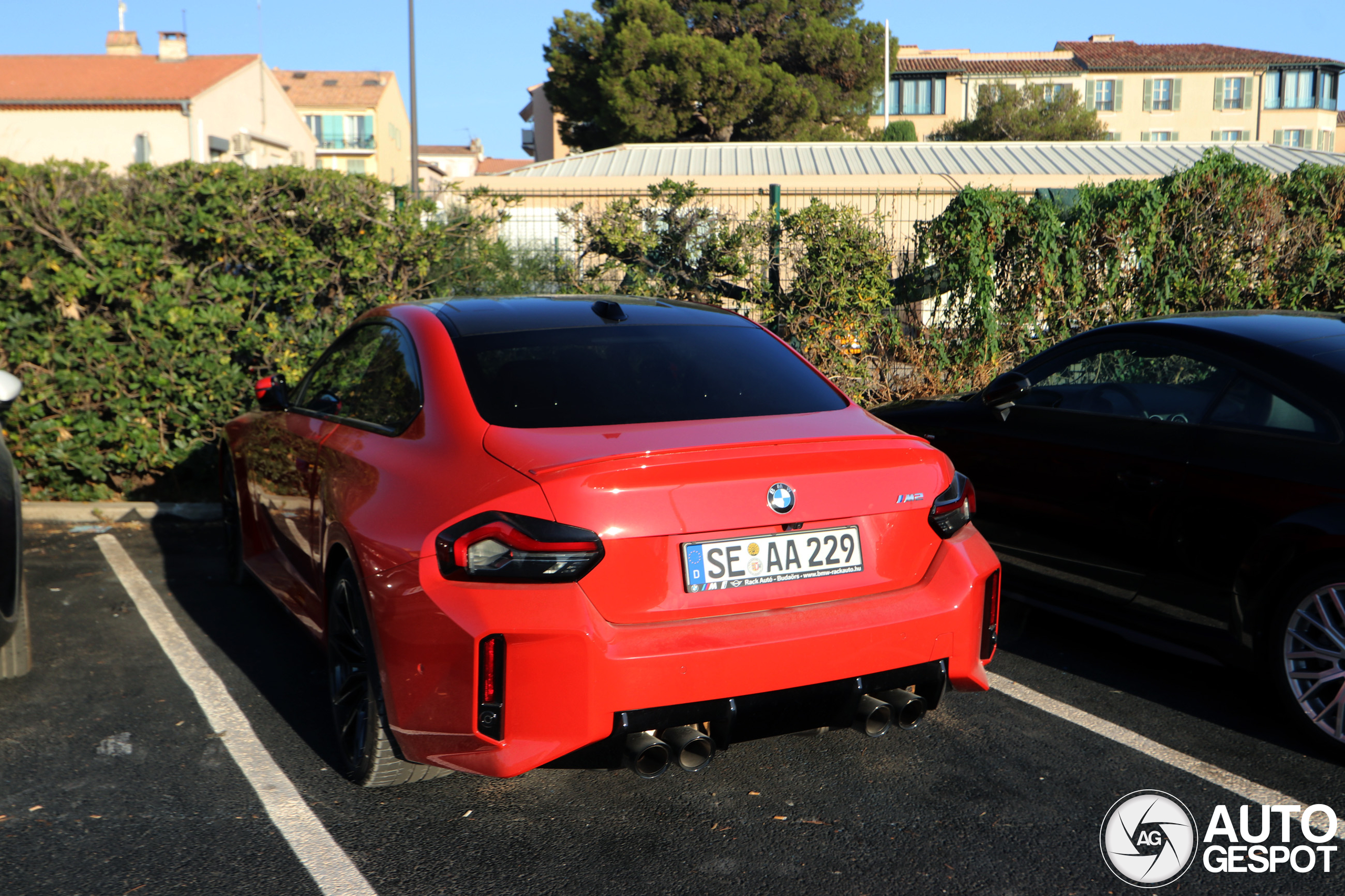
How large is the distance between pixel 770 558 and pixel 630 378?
0.86m

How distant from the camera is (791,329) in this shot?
29.4 feet

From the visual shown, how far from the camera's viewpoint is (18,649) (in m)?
4.35

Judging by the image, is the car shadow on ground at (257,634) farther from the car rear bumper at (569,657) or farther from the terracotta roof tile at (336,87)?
the terracotta roof tile at (336,87)

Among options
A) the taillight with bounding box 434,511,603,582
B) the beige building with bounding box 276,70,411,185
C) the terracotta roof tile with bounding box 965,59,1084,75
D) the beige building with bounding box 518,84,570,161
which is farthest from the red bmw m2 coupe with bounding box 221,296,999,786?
the beige building with bounding box 276,70,411,185

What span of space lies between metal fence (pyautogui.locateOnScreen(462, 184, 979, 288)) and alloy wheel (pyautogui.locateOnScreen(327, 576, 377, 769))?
573 centimetres

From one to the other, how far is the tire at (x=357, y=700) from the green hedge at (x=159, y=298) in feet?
15.4

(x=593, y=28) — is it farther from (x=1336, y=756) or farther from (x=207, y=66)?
(x=1336, y=756)

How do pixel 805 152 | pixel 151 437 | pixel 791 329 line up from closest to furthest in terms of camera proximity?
1. pixel 151 437
2. pixel 791 329
3. pixel 805 152

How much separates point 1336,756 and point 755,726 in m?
2.07

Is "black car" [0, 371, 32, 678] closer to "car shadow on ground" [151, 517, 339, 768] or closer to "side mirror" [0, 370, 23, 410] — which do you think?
"side mirror" [0, 370, 23, 410]

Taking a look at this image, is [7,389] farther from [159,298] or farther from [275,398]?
[159,298]

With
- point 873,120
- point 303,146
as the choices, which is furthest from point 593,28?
point 873,120

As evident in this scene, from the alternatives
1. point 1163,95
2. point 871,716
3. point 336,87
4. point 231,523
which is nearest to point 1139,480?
point 871,716

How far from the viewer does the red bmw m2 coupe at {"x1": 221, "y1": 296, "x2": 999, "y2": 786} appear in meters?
2.73
